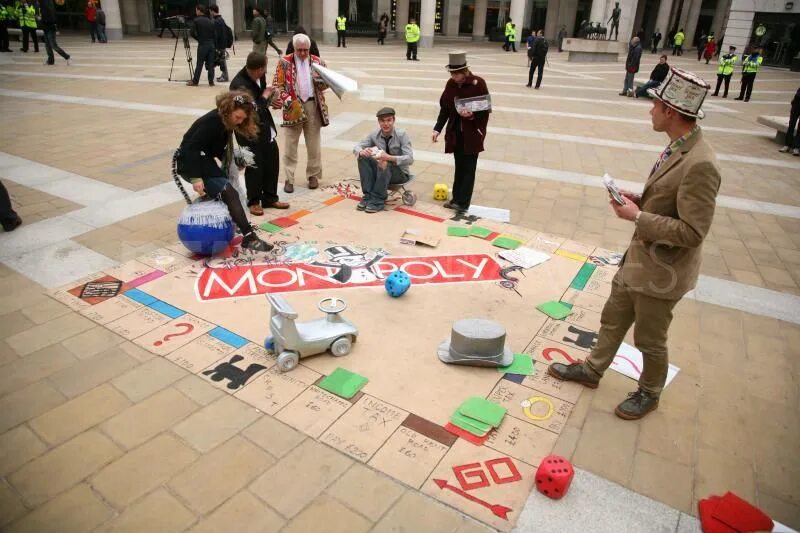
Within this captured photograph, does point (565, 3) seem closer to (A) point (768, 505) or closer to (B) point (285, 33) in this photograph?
(B) point (285, 33)

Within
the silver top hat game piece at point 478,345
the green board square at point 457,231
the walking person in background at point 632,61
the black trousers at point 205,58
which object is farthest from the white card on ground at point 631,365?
the walking person in background at point 632,61

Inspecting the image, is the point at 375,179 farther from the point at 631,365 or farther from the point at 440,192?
the point at 631,365

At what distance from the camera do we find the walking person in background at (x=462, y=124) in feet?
20.3

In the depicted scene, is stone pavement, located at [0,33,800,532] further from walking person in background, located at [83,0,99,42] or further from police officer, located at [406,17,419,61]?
walking person in background, located at [83,0,99,42]

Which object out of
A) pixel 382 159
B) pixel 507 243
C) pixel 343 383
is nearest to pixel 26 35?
pixel 382 159

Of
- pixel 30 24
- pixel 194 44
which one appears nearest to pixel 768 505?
pixel 30 24

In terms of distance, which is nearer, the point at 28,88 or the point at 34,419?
the point at 34,419

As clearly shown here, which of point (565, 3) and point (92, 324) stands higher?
point (565, 3)

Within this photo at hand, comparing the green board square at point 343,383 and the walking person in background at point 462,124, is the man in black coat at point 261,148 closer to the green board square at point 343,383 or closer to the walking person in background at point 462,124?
the walking person in background at point 462,124

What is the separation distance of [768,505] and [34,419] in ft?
14.4

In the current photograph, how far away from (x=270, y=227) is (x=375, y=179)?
1.50 metres

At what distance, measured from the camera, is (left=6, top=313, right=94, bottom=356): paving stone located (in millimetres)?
3945

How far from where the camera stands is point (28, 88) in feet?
46.1

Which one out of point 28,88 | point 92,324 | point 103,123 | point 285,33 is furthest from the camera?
point 285,33
